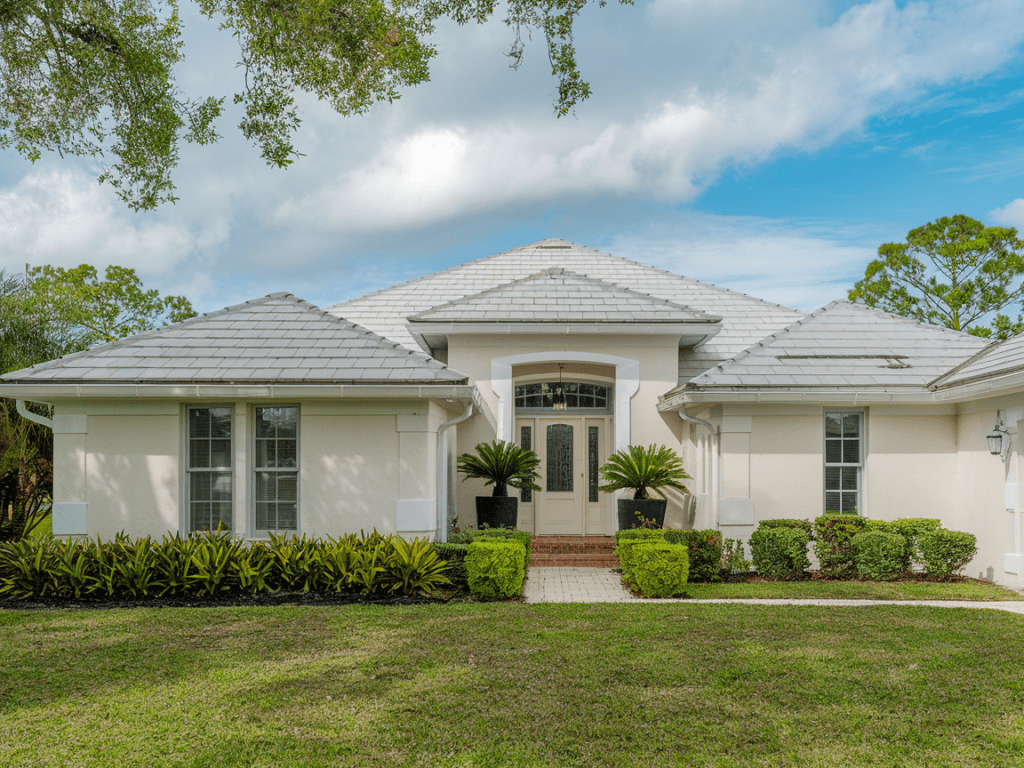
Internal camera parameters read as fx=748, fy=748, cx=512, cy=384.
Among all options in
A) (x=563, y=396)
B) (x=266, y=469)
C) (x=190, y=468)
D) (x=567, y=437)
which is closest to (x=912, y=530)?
(x=567, y=437)

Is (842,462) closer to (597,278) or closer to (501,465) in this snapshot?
(501,465)

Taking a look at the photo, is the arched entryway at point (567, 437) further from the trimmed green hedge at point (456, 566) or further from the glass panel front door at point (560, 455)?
the trimmed green hedge at point (456, 566)

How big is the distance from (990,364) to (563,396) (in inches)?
290

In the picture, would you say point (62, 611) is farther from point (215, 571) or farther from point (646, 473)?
point (646, 473)

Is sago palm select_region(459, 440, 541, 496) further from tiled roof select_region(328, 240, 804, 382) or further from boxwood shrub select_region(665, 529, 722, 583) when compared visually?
→ tiled roof select_region(328, 240, 804, 382)

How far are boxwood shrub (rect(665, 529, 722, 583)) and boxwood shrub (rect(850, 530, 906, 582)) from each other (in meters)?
2.10

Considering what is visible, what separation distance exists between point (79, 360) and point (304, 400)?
344 cm

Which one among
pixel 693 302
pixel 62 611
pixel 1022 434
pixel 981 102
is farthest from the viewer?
pixel 693 302

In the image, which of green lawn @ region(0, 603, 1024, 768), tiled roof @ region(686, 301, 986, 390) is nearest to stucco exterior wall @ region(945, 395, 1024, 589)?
tiled roof @ region(686, 301, 986, 390)

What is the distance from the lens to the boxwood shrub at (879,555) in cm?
1109

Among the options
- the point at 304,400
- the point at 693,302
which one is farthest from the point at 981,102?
the point at 304,400

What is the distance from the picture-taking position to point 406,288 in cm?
1825

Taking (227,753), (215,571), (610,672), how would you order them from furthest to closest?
(215,571) → (610,672) → (227,753)

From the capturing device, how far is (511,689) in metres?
5.94
